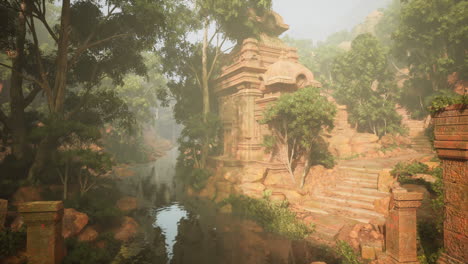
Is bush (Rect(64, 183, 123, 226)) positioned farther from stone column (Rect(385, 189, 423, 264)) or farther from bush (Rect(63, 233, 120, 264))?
stone column (Rect(385, 189, 423, 264))

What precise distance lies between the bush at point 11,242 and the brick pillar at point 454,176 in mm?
9618

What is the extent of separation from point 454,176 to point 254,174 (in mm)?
8910

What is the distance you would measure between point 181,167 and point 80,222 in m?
11.4

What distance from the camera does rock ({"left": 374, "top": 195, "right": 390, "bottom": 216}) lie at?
8.88 m

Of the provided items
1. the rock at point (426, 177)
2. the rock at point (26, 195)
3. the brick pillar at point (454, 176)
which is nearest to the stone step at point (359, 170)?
the rock at point (426, 177)

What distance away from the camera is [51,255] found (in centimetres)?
509

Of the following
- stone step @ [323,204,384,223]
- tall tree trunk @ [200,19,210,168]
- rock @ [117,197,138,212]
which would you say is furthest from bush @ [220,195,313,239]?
tall tree trunk @ [200,19,210,168]

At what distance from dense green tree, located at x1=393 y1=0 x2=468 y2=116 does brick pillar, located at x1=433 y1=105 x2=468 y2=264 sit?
14.7 meters

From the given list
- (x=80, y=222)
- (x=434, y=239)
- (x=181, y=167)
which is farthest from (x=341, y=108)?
(x=80, y=222)

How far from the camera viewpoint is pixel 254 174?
12.9m

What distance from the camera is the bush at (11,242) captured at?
5.44 meters

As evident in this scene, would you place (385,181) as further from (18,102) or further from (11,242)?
(18,102)

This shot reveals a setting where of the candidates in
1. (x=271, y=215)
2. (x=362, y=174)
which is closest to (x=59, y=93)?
(x=271, y=215)

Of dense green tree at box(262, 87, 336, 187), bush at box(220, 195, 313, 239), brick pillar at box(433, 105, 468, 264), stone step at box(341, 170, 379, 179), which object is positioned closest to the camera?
brick pillar at box(433, 105, 468, 264)
